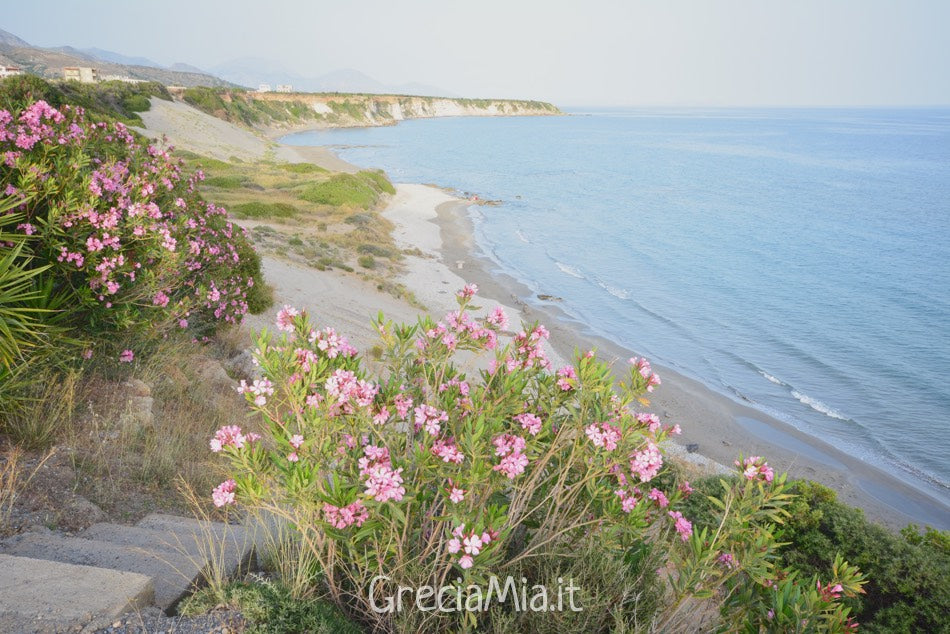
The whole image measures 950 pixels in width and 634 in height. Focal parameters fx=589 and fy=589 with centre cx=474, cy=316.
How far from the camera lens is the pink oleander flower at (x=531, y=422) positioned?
10.7 feet

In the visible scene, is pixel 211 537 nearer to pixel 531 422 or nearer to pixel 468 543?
pixel 468 543

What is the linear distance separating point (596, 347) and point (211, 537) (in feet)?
12.7

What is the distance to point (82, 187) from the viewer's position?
18.6 feet

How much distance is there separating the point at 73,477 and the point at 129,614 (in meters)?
2.52

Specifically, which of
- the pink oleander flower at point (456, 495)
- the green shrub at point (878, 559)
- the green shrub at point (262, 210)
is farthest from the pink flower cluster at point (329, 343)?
the green shrub at point (262, 210)

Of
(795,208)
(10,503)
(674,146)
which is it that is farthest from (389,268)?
(674,146)

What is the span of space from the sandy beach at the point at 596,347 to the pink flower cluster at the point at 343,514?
5.89 ft

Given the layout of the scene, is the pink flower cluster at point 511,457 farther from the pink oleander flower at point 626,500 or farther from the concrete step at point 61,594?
the concrete step at point 61,594

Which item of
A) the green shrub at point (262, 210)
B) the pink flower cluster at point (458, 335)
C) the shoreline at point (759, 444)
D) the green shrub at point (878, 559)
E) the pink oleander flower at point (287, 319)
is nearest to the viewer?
the pink oleander flower at point (287, 319)

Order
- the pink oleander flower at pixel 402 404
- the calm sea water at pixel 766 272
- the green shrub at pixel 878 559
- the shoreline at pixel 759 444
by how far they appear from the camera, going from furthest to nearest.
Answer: the calm sea water at pixel 766 272 < the shoreline at pixel 759 444 < the green shrub at pixel 878 559 < the pink oleander flower at pixel 402 404

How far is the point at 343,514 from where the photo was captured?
2936mm

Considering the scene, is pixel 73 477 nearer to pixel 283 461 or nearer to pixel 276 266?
pixel 283 461

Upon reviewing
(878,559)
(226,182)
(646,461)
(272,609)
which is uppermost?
(226,182)

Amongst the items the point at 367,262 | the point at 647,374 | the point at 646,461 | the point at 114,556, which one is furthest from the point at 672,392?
the point at 114,556
